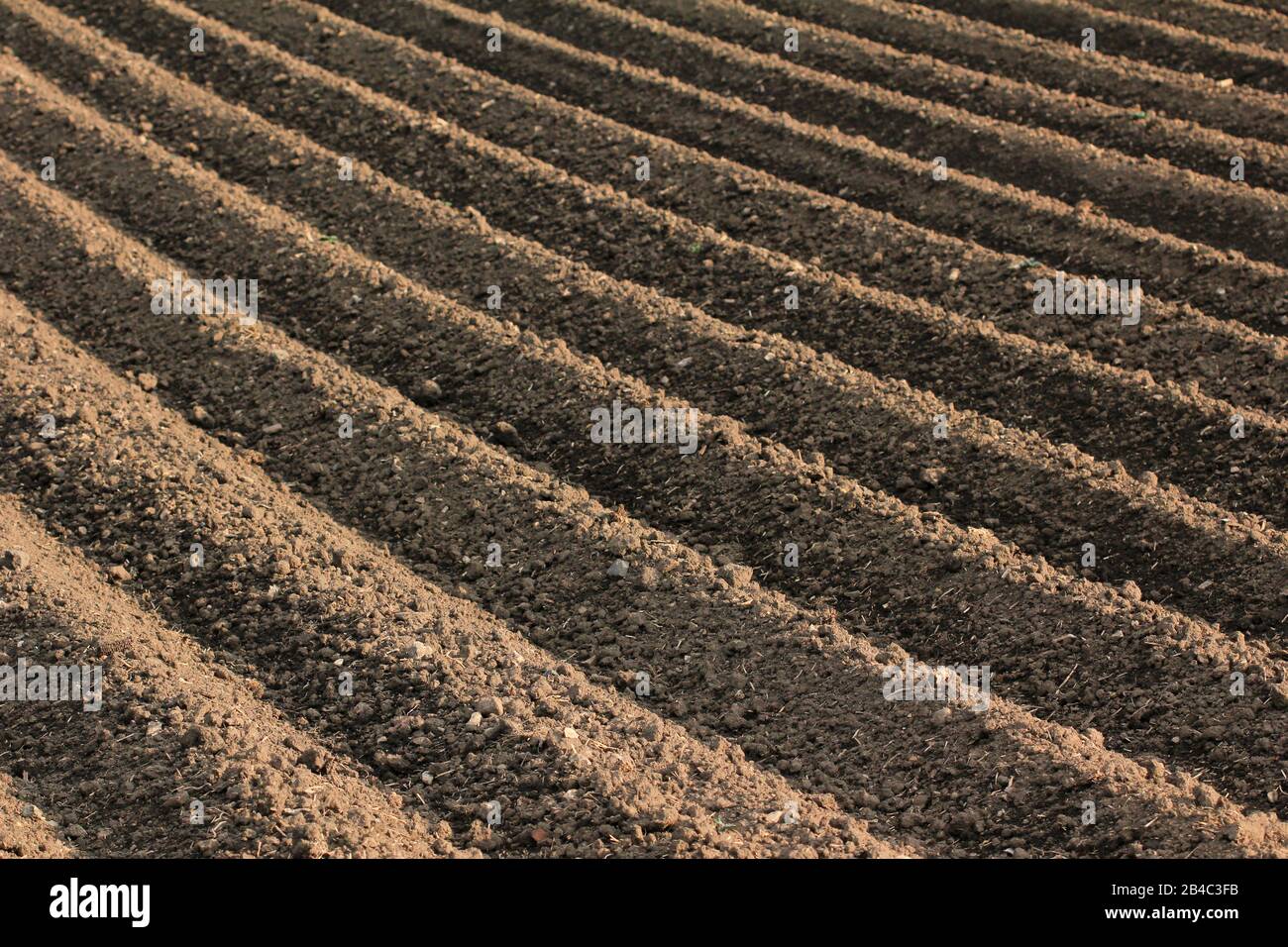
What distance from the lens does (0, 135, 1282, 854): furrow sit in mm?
3557

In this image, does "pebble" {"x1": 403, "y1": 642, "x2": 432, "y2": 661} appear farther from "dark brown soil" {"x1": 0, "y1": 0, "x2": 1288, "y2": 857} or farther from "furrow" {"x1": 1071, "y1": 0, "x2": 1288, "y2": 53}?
"furrow" {"x1": 1071, "y1": 0, "x2": 1288, "y2": 53}

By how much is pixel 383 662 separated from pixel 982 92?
4.89m

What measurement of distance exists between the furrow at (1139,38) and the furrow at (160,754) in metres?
6.11

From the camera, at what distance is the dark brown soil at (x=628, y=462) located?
11.9 feet

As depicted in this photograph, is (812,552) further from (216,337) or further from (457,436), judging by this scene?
(216,337)

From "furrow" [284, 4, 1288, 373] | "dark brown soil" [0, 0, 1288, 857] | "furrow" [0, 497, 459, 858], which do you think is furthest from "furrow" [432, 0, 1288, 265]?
"furrow" [0, 497, 459, 858]

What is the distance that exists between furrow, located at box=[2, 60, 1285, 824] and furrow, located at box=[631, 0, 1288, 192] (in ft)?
10.1

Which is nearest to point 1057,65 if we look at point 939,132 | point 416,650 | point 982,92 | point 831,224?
point 982,92

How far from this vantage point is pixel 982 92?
715 cm

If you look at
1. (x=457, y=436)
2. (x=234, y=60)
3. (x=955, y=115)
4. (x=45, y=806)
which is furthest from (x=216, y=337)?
(x=955, y=115)


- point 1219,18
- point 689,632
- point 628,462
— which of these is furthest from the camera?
point 1219,18

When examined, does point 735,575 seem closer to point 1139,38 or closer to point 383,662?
point 383,662

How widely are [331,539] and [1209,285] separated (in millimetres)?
3838

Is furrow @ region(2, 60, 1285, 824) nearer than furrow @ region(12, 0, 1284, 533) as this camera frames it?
Yes
